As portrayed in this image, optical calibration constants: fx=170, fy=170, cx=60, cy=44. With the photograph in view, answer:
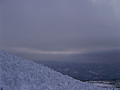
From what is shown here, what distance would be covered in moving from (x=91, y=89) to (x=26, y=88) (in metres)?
11.7

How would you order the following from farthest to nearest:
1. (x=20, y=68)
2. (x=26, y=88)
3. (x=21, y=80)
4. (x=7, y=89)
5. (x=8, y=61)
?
(x=8, y=61), (x=20, y=68), (x=21, y=80), (x=26, y=88), (x=7, y=89)

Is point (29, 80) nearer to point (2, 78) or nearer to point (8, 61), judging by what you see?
point (2, 78)

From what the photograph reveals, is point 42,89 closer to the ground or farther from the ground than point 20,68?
closer to the ground

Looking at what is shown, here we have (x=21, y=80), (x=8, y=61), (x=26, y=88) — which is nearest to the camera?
(x=26, y=88)

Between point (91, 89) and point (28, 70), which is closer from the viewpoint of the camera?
point (28, 70)

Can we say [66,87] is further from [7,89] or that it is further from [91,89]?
[7,89]

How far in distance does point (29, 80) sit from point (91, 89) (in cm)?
1057

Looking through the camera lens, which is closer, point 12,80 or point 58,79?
point 12,80

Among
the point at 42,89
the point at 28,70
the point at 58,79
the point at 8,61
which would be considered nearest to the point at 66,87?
the point at 58,79

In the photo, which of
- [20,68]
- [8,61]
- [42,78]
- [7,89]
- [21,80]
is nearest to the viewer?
[7,89]

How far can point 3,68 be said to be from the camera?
20.6 m

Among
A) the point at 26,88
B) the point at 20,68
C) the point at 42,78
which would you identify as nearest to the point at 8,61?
the point at 20,68

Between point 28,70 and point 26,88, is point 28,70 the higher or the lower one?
the higher one

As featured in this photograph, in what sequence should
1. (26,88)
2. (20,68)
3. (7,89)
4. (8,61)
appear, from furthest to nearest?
(8,61) → (20,68) → (26,88) → (7,89)
